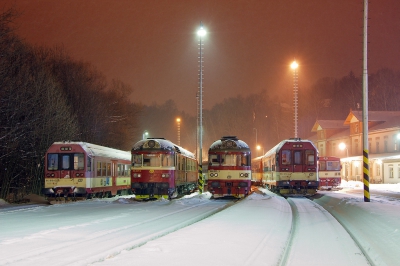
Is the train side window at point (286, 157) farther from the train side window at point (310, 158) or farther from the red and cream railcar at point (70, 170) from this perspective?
the red and cream railcar at point (70, 170)

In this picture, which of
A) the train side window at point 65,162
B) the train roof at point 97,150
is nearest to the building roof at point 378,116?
the train roof at point 97,150

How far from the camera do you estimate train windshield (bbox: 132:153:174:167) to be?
29.3 m

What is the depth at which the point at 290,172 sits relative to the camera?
33.8m

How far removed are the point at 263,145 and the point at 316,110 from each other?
485 inches

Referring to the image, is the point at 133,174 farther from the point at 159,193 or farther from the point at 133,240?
the point at 133,240

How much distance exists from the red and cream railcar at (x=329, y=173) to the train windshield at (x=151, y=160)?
23413 millimetres

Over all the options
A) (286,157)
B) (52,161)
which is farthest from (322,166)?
(52,161)

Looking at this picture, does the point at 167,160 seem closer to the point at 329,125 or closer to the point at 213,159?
the point at 213,159

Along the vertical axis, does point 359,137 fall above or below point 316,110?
below

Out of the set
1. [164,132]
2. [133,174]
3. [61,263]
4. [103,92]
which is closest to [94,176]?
[133,174]

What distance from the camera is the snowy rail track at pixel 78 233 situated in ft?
32.1

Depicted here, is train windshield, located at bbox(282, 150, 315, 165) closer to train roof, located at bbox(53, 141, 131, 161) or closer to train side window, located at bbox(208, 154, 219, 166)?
train side window, located at bbox(208, 154, 219, 166)

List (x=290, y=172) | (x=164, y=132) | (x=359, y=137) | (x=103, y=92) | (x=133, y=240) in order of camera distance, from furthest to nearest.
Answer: (x=164, y=132) → (x=359, y=137) → (x=103, y=92) → (x=290, y=172) → (x=133, y=240)

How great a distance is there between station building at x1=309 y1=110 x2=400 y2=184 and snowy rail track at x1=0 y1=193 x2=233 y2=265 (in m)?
44.7
